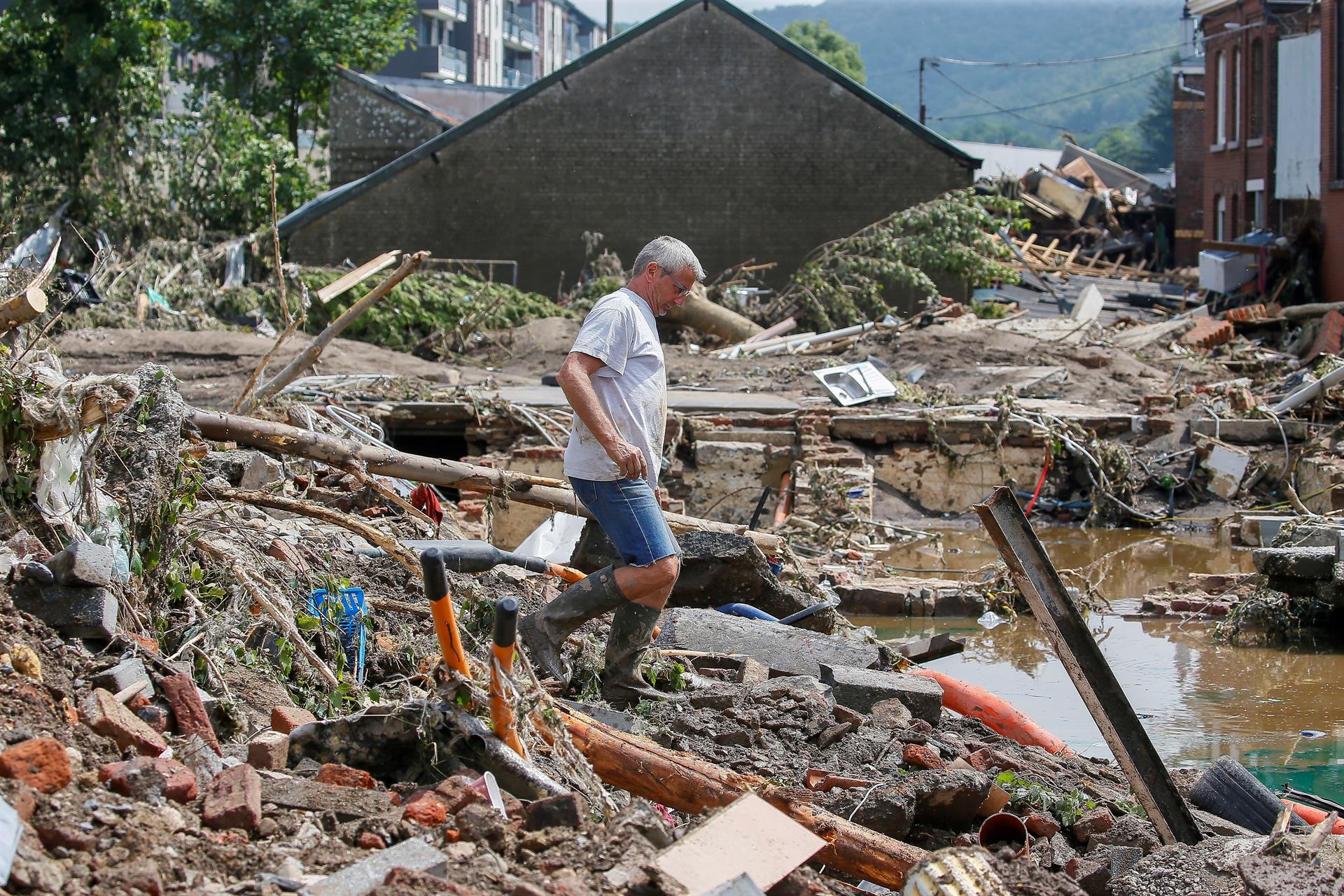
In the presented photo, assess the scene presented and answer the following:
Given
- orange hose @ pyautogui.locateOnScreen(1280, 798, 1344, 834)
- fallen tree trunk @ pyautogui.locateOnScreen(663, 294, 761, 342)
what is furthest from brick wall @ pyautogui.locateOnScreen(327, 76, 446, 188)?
orange hose @ pyautogui.locateOnScreen(1280, 798, 1344, 834)

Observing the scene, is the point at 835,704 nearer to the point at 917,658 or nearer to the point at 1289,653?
the point at 917,658

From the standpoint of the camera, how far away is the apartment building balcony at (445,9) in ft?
201

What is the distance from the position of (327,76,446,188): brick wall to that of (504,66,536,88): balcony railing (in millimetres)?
51090

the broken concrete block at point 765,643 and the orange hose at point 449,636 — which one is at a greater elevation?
the orange hose at point 449,636

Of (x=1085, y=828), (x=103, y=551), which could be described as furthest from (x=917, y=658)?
(x=103, y=551)

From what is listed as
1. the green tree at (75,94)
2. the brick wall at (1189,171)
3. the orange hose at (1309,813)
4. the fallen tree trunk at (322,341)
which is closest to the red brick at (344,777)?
the orange hose at (1309,813)

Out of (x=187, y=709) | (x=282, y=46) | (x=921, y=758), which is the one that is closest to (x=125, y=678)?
(x=187, y=709)

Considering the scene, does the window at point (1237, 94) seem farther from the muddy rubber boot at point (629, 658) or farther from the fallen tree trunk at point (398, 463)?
the muddy rubber boot at point (629, 658)

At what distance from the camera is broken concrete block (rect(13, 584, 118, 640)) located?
399 cm

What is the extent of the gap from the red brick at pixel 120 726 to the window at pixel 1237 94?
28125 mm

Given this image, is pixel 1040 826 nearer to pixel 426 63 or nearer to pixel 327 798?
pixel 327 798

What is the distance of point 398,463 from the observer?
7.17m

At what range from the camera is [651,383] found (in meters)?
4.74

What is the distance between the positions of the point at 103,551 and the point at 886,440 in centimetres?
936
